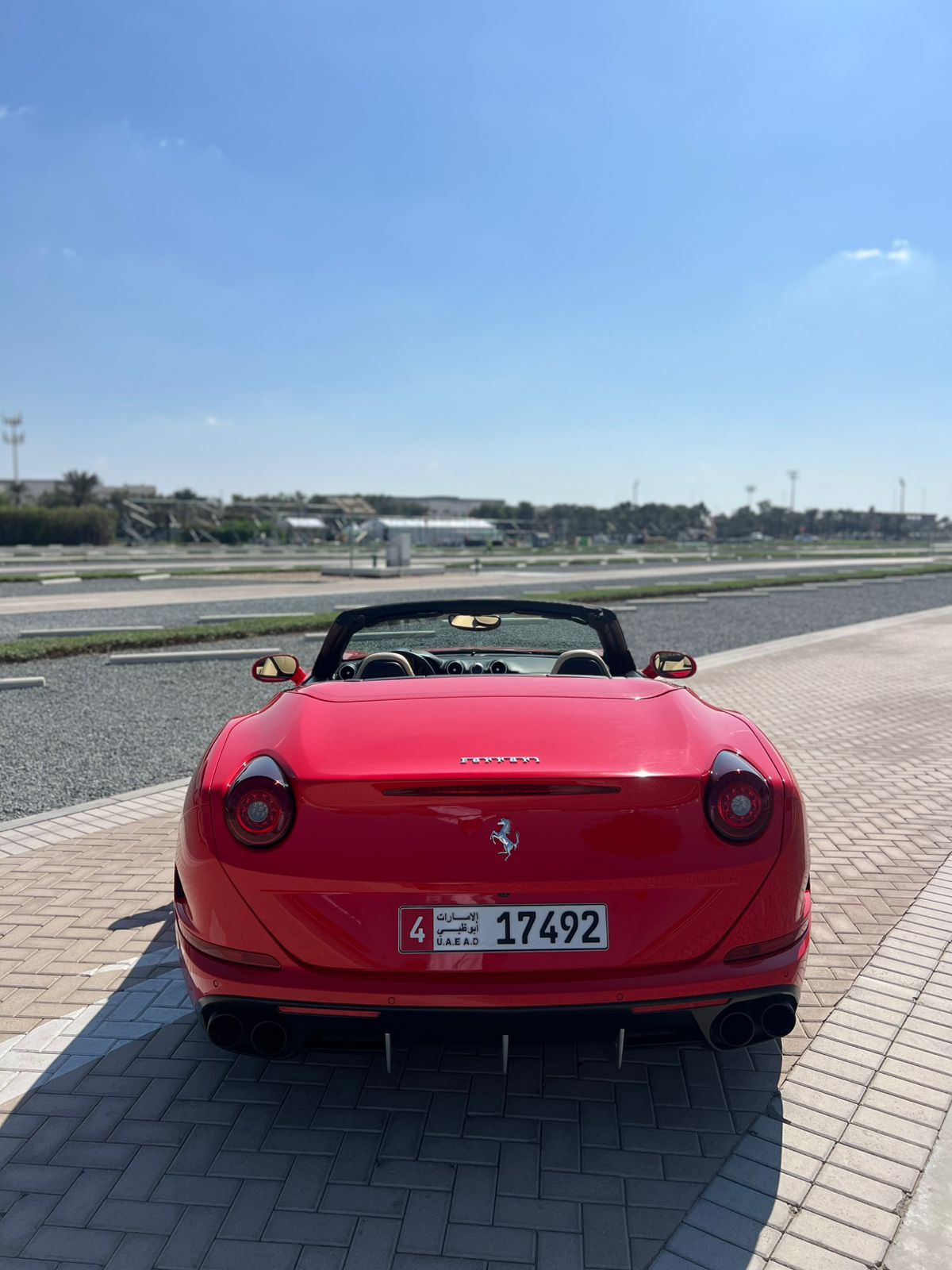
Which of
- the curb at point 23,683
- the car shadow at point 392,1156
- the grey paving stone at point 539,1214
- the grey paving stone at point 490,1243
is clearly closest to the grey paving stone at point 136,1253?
the car shadow at point 392,1156

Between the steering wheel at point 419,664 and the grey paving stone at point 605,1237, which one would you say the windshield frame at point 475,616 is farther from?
the grey paving stone at point 605,1237

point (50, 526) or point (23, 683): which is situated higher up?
point (50, 526)

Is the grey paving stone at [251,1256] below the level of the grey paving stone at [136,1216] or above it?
above

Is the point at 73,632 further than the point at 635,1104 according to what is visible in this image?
Yes

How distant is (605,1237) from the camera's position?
218 centimetres

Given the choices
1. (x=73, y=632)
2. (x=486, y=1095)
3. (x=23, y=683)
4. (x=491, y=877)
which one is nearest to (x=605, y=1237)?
(x=486, y=1095)

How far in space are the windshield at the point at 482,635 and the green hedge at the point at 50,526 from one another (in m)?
54.7

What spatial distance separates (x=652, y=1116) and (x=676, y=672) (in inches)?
67.8

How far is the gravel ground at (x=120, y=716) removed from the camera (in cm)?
641

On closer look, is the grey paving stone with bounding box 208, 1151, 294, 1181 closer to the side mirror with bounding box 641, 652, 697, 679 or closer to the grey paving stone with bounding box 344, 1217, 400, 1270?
the grey paving stone with bounding box 344, 1217, 400, 1270

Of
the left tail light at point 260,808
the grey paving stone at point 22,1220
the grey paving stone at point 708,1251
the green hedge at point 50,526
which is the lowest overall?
the grey paving stone at point 22,1220

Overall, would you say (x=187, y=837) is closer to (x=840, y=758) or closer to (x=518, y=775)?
(x=518, y=775)

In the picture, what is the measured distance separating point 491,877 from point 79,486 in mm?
74063

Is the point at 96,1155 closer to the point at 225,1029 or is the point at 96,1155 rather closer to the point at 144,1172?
the point at 144,1172
